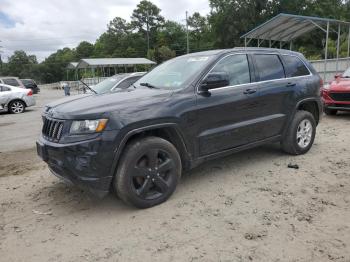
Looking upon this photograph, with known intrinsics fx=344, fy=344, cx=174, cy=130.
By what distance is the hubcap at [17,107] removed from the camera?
15.7m

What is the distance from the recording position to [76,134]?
3.61 meters

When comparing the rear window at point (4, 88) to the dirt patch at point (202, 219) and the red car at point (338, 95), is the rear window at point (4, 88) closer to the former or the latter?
the dirt patch at point (202, 219)

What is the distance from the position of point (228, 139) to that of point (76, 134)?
2.02 metres

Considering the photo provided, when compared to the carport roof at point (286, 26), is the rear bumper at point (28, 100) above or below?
below

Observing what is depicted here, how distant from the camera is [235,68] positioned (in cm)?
490

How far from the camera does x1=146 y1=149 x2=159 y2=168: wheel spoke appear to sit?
12.7 feet

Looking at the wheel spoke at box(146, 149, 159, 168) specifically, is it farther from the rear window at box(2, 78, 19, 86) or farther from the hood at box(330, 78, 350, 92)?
the rear window at box(2, 78, 19, 86)

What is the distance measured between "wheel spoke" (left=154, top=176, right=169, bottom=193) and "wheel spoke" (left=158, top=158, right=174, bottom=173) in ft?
0.31

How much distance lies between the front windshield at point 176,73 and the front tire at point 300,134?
1955mm

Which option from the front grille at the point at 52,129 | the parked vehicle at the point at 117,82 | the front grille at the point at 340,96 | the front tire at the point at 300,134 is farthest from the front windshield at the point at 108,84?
the front grille at the point at 340,96

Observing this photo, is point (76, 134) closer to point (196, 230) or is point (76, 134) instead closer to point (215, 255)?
point (196, 230)

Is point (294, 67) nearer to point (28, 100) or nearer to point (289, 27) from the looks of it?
point (28, 100)

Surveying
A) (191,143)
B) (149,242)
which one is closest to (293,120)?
(191,143)

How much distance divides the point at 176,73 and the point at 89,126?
66.5 inches
